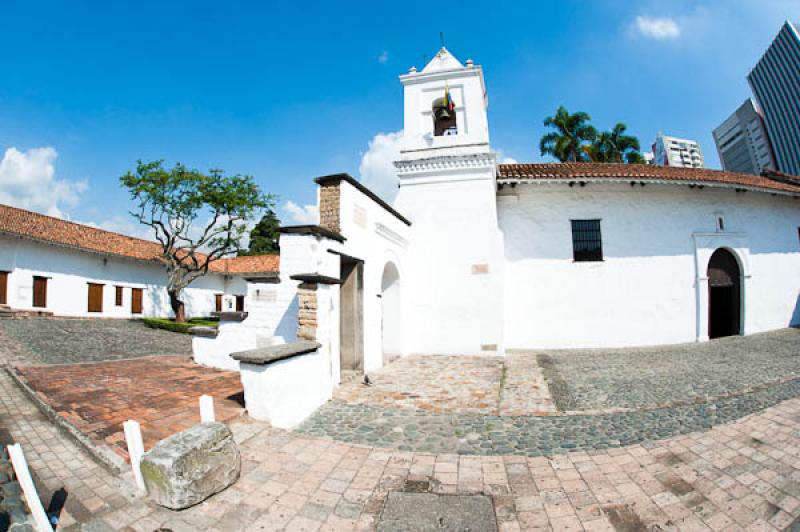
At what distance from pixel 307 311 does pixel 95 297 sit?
21.4m

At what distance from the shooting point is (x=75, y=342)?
11273mm

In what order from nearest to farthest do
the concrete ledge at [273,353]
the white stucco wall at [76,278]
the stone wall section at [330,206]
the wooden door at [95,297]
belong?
the concrete ledge at [273,353] < the stone wall section at [330,206] < the white stucco wall at [76,278] < the wooden door at [95,297]

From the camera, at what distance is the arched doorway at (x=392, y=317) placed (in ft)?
30.3

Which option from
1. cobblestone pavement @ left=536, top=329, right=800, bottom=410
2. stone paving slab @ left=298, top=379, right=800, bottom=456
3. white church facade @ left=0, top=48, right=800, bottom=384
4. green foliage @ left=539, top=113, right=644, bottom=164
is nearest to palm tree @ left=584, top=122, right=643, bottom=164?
green foliage @ left=539, top=113, right=644, bottom=164

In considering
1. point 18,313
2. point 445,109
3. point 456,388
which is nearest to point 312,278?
point 456,388

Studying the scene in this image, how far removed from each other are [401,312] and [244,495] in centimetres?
649

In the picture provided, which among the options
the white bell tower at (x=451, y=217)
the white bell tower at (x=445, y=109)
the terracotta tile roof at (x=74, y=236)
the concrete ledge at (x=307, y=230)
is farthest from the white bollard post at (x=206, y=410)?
the terracotta tile roof at (x=74, y=236)

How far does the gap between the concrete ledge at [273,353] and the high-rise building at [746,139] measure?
249 feet

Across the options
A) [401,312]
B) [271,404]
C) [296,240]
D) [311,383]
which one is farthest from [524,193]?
[271,404]

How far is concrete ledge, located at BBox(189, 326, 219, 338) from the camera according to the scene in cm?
769

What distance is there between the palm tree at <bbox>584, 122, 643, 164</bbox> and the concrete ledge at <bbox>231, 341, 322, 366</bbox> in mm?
22838

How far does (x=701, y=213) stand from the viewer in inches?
453

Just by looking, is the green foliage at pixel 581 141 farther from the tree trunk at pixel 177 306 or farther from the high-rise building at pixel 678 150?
the high-rise building at pixel 678 150

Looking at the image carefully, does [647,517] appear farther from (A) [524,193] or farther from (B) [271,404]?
(A) [524,193]
